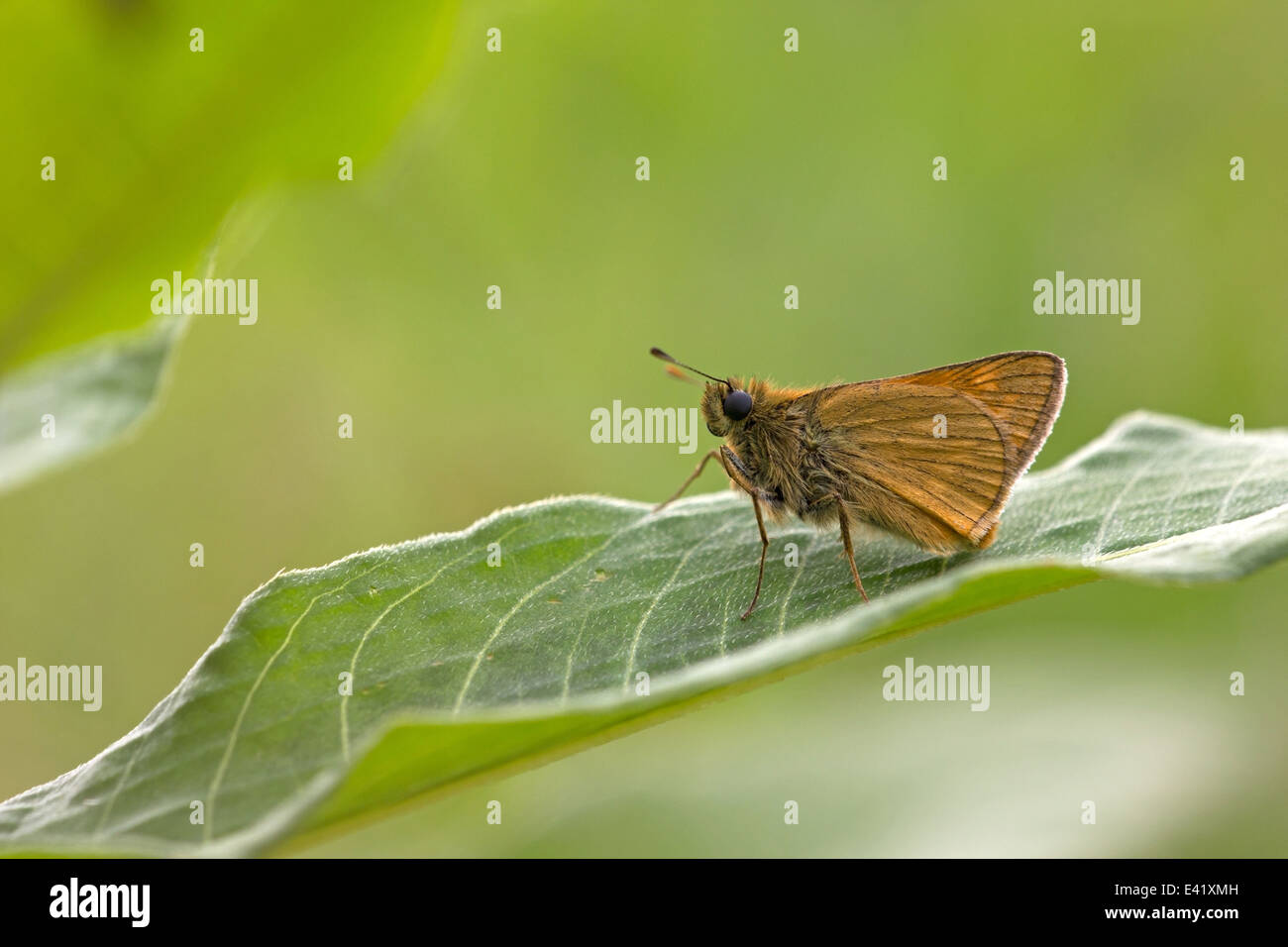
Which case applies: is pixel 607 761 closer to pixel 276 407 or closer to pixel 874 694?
pixel 874 694

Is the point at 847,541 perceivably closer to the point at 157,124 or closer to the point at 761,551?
the point at 761,551

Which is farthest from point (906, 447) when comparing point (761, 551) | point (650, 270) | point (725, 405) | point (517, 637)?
point (650, 270)

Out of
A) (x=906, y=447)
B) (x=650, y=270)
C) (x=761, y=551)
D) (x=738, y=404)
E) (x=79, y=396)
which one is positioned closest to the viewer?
(x=79, y=396)

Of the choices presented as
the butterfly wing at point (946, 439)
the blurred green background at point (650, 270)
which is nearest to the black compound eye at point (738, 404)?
the butterfly wing at point (946, 439)
